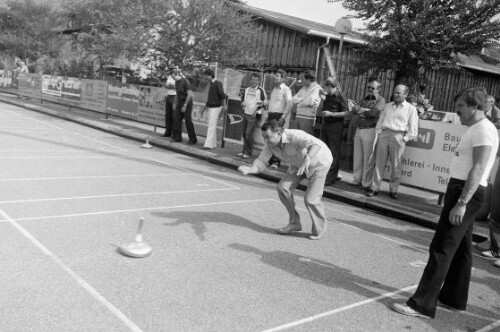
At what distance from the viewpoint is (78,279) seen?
4.11m

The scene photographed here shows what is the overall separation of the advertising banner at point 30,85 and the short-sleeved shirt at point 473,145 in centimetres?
2216

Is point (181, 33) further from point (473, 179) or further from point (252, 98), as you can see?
point (473, 179)

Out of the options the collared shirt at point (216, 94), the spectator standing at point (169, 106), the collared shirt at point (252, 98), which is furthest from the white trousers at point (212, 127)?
the spectator standing at point (169, 106)

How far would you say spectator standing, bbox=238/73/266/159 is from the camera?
11.4m

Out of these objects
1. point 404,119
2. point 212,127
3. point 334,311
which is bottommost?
point 334,311

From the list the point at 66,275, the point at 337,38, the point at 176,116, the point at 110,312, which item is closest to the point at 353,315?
the point at 110,312

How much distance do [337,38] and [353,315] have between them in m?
16.9

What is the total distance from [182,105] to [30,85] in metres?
13.6

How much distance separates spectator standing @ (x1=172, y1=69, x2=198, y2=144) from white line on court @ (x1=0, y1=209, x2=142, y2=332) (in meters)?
8.17

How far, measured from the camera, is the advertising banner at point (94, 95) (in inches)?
718

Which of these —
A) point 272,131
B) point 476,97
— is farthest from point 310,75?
point 476,97

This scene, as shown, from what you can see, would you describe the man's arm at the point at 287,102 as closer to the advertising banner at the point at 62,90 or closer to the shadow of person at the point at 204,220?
the shadow of person at the point at 204,220

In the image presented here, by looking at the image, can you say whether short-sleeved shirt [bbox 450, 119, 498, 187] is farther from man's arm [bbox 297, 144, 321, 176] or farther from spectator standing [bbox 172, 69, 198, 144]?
spectator standing [bbox 172, 69, 198, 144]

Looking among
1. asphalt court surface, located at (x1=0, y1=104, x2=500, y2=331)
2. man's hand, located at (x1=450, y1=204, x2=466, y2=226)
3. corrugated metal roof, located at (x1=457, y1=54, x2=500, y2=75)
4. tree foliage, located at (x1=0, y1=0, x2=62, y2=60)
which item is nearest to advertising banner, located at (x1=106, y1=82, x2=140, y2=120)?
asphalt court surface, located at (x1=0, y1=104, x2=500, y2=331)
